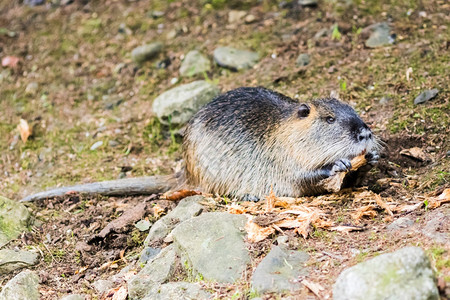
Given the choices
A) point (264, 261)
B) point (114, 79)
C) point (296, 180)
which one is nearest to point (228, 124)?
point (296, 180)

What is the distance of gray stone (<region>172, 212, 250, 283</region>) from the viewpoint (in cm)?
362

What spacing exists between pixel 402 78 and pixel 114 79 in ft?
12.1

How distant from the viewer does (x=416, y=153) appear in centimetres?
491

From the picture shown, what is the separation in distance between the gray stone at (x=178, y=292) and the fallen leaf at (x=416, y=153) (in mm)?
2429

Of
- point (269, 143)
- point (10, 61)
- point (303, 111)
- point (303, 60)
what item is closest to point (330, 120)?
point (303, 111)

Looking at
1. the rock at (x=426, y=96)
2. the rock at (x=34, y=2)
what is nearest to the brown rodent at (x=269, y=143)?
the rock at (x=426, y=96)

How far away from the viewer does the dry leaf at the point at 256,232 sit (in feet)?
12.6

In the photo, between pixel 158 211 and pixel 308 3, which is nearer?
pixel 158 211

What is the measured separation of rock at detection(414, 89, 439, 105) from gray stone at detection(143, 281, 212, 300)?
314 centimetres

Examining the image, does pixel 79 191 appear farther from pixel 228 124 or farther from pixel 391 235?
pixel 391 235

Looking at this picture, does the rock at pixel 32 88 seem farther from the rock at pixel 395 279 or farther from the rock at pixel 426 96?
the rock at pixel 395 279

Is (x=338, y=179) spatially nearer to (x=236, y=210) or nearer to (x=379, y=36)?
(x=236, y=210)

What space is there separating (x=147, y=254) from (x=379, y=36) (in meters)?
3.90

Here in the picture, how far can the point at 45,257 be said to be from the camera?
4.58 m
